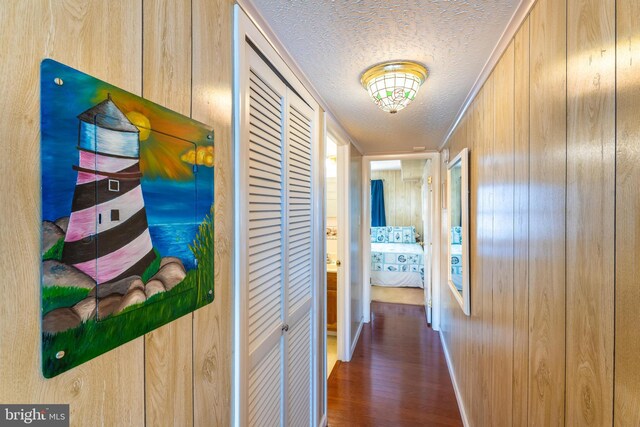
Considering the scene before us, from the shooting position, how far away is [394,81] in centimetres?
152

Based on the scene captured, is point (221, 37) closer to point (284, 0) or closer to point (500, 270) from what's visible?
point (284, 0)

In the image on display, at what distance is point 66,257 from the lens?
504 mm

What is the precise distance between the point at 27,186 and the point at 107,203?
0.41ft

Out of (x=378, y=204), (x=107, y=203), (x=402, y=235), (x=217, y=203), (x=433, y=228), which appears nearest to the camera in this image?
(x=107, y=203)

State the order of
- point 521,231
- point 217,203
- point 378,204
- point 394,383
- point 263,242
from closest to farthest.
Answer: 1. point 217,203
2. point 521,231
3. point 263,242
4. point 394,383
5. point 378,204

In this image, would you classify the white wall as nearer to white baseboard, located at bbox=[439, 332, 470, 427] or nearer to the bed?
white baseboard, located at bbox=[439, 332, 470, 427]

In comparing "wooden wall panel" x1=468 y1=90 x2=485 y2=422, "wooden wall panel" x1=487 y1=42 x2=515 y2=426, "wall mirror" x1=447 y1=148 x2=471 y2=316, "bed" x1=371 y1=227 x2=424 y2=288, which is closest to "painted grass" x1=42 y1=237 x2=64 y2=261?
"wooden wall panel" x1=487 y1=42 x2=515 y2=426

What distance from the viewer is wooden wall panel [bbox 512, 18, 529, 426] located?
3.58 feet

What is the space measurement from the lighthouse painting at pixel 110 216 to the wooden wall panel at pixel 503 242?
1.25 meters

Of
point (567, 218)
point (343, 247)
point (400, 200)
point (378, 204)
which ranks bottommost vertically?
point (343, 247)

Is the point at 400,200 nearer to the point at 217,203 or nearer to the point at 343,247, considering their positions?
the point at 343,247

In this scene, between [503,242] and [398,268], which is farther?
[398,268]

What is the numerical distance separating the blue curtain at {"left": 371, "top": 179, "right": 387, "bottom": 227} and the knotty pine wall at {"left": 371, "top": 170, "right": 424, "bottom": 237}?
0.15m

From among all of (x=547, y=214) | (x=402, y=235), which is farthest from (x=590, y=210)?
(x=402, y=235)
